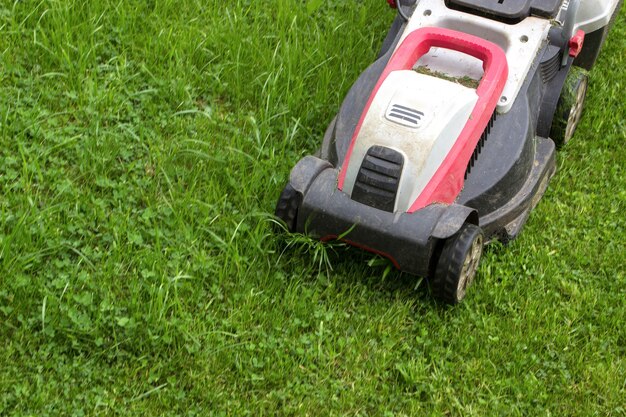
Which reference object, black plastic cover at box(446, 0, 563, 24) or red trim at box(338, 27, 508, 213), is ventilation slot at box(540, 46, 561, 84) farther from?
red trim at box(338, 27, 508, 213)

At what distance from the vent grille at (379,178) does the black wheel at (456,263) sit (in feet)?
0.76

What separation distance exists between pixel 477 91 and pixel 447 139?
25 centimetres

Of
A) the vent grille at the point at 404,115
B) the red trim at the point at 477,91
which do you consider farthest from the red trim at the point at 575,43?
the vent grille at the point at 404,115

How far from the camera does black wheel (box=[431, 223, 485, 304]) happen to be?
10.7 ft

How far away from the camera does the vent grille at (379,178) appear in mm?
3266

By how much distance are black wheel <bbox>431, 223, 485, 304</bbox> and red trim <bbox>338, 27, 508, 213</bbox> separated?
15 cm

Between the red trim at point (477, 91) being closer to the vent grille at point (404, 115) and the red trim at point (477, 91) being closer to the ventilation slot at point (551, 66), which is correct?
the vent grille at point (404, 115)

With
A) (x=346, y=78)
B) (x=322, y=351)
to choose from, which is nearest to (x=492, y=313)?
(x=322, y=351)

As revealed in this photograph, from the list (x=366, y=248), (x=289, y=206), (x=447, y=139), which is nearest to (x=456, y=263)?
(x=366, y=248)

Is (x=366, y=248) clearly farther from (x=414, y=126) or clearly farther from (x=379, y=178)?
(x=414, y=126)

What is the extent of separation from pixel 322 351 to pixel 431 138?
2.46 ft

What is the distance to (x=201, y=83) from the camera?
4223 millimetres

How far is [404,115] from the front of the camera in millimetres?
3326

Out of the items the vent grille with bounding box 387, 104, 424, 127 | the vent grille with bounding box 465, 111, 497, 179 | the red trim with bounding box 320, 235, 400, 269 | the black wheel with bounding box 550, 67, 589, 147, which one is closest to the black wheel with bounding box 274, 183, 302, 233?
the red trim with bounding box 320, 235, 400, 269
